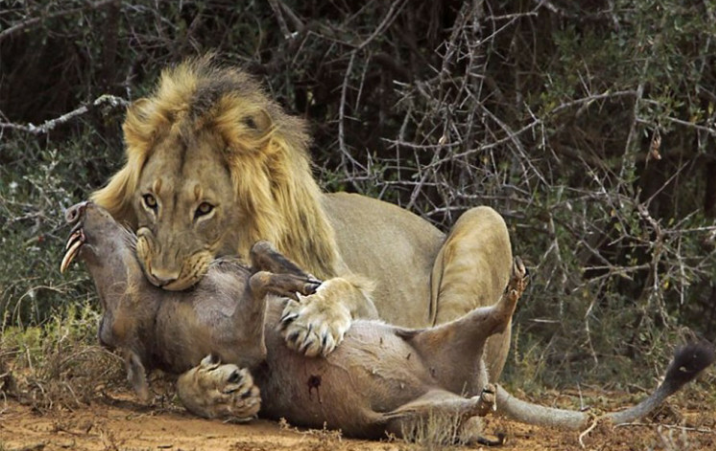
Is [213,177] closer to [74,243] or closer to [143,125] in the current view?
[143,125]

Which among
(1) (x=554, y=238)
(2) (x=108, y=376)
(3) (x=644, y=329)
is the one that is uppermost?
(2) (x=108, y=376)

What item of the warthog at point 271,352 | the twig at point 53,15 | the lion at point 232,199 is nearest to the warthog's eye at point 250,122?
the lion at point 232,199

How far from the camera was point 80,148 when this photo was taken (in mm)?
7348

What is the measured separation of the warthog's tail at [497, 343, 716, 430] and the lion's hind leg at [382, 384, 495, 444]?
587 millimetres

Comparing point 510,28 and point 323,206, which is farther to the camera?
point 510,28

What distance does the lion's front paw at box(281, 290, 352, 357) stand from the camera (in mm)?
4629

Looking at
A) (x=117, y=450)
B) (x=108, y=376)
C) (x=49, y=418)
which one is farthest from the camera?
(x=108, y=376)

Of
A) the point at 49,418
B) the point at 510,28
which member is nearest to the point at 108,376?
the point at 49,418

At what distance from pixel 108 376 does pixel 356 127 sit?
3.21 m

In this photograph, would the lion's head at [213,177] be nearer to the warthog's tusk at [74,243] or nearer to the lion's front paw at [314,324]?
the warthog's tusk at [74,243]

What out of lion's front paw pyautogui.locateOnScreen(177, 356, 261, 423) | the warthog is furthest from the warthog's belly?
lion's front paw pyautogui.locateOnScreen(177, 356, 261, 423)

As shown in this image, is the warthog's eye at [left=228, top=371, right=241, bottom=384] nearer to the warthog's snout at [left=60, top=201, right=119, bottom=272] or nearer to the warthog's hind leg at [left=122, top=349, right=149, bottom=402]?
the warthog's hind leg at [left=122, top=349, right=149, bottom=402]

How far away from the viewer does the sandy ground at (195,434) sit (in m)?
4.07

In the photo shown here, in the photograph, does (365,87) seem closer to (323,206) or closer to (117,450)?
(323,206)
